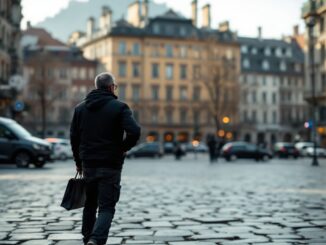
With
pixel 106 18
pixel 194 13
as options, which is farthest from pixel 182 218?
pixel 194 13

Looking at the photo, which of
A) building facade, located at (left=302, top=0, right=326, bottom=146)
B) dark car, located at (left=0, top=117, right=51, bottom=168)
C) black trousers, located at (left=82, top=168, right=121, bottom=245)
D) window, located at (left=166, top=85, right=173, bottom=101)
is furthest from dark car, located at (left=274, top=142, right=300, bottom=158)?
black trousers, located at (left=82, top=168, right=121, bottom=245)

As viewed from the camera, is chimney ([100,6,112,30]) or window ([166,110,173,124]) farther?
chimney ([100,6,112,30])

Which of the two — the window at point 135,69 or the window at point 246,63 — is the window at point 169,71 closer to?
the window at point 135,69

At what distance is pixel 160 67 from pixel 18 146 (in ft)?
233

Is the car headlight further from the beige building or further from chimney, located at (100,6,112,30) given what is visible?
chimney, located at (100,6,112,30)

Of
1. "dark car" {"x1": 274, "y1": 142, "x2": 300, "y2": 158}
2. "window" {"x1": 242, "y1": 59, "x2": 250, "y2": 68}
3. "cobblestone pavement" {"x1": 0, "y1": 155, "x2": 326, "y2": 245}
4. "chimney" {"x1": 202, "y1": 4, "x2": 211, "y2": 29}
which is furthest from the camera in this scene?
"window" {"x1": 242, "y1": 59, "x2": 250, "y2": 68}

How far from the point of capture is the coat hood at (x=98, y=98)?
661cm

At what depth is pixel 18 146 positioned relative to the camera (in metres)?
27.8

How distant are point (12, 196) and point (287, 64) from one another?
328 ft

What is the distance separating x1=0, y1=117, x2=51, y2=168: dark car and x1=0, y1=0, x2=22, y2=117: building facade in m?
23.1

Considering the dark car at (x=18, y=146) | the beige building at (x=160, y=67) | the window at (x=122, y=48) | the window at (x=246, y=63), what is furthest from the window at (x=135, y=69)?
the dark car at (x=18, y=146)

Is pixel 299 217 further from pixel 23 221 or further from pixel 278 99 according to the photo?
pixel 278 99

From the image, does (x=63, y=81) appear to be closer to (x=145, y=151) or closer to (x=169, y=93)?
(x=169, y=93)

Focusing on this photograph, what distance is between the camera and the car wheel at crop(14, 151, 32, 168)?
2820 centimetres
